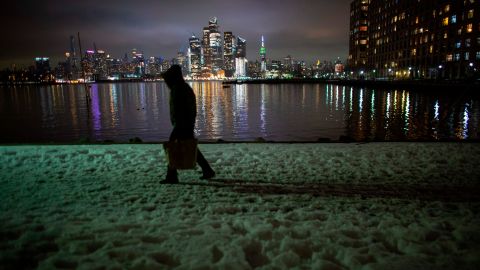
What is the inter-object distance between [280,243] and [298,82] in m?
185

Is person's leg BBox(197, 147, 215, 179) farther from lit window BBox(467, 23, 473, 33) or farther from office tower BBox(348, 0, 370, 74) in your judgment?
office tower BBox(348, 0, 370, 74)

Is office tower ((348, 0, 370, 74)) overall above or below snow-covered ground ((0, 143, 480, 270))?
above

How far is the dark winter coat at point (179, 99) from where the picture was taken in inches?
264

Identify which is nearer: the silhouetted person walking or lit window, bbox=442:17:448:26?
the silhouetted person walking

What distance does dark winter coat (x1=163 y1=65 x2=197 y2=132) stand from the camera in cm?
670

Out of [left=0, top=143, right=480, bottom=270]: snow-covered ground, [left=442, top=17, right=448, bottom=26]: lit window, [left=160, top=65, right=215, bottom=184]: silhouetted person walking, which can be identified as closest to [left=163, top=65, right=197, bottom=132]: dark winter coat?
[left=160, top=65, right=215, bottom=184]: silhouetted person walking

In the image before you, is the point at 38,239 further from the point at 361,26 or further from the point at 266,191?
the point at 361,26

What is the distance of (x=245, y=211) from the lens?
5367 millimetres

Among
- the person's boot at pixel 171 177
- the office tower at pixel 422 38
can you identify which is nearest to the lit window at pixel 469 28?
the office tower at pixel 422 38

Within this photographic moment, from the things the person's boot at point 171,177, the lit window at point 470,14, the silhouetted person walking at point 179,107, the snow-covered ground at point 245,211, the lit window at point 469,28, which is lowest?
the snow-covered ground at point 245,211

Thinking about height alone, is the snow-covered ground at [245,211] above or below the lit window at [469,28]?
below

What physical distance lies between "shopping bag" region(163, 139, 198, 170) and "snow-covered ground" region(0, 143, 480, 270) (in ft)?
1.71

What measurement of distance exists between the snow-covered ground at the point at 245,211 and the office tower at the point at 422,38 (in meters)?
100

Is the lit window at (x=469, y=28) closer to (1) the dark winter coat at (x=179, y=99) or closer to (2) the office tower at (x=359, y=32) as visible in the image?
(2) the office tower at (x=359, y=32)
